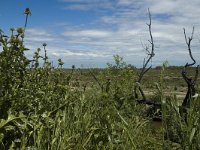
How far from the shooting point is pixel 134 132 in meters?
4.61

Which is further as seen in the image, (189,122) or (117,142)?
(117,142)

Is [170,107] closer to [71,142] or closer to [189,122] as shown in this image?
[189,122]

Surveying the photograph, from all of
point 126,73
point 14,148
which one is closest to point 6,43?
point 14,148

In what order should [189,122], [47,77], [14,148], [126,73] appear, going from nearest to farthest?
[189,122], [14,148], [47,77], [126,73]

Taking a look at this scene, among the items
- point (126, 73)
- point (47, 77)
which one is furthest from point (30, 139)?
point (126, 73)

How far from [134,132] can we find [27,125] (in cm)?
123

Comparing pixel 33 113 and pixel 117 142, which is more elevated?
pixel 33 113

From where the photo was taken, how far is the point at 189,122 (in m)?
3.50

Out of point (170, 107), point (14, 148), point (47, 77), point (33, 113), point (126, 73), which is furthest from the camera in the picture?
point (126, 73)

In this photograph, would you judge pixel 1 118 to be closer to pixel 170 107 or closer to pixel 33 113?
pixel 33 113

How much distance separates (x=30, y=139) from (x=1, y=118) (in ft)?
1.27

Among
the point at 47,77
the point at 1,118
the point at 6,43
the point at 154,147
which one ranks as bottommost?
the point at 154,147

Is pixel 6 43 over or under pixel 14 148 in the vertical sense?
over

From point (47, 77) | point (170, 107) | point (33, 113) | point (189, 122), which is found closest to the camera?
point (189, 122)
